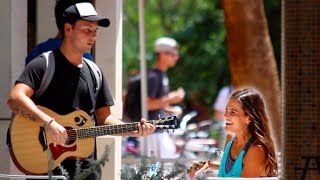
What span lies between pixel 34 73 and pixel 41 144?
0.47 metres

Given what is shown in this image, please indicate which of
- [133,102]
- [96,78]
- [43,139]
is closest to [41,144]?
[43,139]

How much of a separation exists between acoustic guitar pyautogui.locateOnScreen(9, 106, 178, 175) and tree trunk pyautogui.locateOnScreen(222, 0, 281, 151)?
15.7ft

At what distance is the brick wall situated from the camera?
655 cm

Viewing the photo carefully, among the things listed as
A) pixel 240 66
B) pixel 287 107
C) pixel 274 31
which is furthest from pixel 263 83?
pixel 274 31

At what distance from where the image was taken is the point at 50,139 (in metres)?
7.42

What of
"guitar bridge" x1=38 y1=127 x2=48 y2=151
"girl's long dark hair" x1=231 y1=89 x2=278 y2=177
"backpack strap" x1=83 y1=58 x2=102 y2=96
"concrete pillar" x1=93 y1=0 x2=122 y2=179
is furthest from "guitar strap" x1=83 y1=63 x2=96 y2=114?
"concrete pillar" x1=93 y1=0 x2=122 y2=179

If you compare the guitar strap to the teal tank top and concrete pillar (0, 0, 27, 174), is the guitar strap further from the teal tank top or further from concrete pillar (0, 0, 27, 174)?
concrete pillar (0, 0, 27, 174)

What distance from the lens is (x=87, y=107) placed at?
7.53m

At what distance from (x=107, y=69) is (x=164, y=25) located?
21302 millimetres

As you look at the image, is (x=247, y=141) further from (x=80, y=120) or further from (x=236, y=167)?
(x=80, y=120)

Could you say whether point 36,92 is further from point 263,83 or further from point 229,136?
point 263,83

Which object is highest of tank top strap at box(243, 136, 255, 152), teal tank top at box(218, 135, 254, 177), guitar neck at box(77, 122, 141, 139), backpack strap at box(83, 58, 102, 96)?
backpack strap at box(83, 58, 102, 96)

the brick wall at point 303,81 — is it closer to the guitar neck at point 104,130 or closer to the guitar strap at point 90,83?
the guitar neck at point 104,130

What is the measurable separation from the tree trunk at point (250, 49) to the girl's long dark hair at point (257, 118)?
478cm
